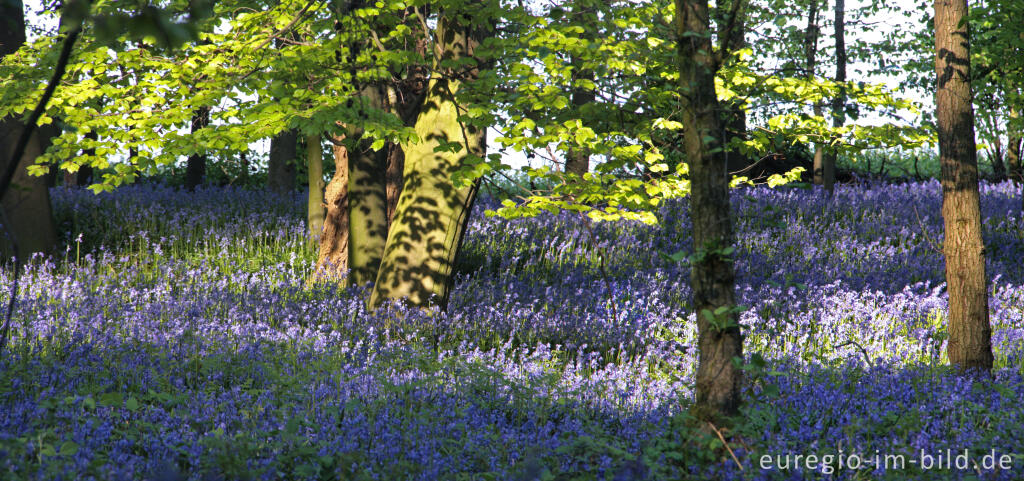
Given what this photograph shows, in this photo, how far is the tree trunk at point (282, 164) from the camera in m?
14.0

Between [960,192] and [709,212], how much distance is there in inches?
155

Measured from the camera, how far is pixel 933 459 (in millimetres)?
4105

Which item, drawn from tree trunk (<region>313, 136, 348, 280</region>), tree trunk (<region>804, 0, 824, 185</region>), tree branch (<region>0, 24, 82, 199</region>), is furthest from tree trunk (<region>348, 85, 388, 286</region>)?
tree trunk (<region>804, 0, 824, 185</region>)

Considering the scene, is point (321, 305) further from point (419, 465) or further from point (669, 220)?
point (669, 220)

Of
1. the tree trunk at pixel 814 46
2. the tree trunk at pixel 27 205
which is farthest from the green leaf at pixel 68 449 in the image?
the tree trunk at pixel 814 46

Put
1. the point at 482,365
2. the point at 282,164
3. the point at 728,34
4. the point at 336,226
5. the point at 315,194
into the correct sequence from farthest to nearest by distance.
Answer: the point at 282,164 → the point at 315,194 → the point at 336,226 → the point at 482,365 → the point at 728,34

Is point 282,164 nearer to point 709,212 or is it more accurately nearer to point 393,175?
point 393,175

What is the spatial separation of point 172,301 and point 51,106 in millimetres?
2115

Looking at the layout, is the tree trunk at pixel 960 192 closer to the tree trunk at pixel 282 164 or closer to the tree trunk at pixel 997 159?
the tree trunk at pixel 282 164

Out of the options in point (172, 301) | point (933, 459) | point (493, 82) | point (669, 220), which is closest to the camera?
point (933, 459)

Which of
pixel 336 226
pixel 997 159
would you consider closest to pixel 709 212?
pixel 336 226

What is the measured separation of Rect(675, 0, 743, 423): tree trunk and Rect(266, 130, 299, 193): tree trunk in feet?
36.7

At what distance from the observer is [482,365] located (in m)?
5.73

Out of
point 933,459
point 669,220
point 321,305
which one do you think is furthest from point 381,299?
point 669,220
